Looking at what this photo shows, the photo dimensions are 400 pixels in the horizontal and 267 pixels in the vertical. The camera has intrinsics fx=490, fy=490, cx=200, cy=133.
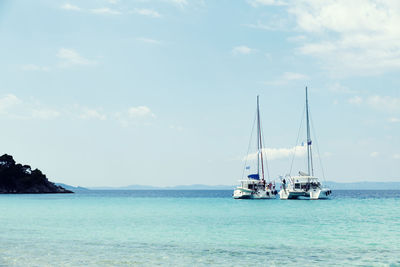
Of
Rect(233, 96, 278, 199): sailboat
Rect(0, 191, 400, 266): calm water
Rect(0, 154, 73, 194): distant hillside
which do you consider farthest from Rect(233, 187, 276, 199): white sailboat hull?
Rect(0, 154, 73, 194): distant hillside

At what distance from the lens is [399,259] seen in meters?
23.3

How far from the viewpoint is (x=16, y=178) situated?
186 meters

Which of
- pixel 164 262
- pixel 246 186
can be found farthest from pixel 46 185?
pixel 164 262

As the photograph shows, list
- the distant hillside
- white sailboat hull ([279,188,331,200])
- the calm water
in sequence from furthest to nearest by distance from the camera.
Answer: the distant hillside < white sailboat hull ([279,188,331,200]) < the calm water

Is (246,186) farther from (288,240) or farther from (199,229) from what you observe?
(288,240)

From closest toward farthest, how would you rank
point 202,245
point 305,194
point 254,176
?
point 202,245 < point 305,194 < point 254,176

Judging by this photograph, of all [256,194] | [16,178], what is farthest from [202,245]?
[16,178]

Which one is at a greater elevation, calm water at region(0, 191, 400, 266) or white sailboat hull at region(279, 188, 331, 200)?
white sailboat hull at region(279, 188, 331, 200)

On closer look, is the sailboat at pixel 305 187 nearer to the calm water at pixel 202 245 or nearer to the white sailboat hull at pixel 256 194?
the white sailboat hull at pixel 256 194

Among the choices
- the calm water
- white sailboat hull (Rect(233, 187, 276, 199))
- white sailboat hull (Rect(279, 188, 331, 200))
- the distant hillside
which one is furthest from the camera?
the distant hillside

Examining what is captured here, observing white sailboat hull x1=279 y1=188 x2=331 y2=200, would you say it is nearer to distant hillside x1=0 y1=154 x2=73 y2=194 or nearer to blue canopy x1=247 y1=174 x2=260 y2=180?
blue canopy x1=247 y1=174 x2=260 y2=180

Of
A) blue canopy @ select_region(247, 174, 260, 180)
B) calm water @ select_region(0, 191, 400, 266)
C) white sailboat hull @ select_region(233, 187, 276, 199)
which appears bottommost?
calm water @ select_region(0, 191, 400, 266)

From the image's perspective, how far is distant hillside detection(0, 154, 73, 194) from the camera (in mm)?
181500

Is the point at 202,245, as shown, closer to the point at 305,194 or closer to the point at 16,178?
the point at 305,194
